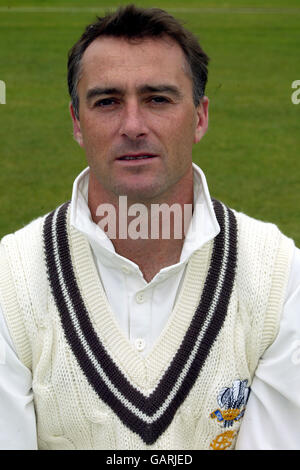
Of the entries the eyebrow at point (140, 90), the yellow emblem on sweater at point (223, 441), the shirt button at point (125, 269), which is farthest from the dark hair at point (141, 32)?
the yellow emblem on sweater at point (223, 441)

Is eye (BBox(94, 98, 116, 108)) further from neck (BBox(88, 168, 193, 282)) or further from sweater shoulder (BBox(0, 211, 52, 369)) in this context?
sweater shoulder (BBox(0, 211, 52, 369))

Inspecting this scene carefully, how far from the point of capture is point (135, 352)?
6.02 ft

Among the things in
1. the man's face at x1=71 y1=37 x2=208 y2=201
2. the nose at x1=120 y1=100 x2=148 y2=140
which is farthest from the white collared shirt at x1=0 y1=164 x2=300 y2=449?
the nose at x1=120 y1=100 x2=148 y2=140

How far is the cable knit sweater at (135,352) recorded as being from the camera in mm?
1823

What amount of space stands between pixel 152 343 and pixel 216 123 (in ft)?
21.1

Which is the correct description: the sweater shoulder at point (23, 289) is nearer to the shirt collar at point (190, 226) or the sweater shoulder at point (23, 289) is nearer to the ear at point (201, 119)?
the shirt collar at point (190, 226)

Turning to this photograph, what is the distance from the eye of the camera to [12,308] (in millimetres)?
1828

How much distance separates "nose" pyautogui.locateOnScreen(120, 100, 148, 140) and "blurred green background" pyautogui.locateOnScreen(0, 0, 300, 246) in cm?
118

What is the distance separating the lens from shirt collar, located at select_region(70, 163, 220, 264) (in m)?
1.84

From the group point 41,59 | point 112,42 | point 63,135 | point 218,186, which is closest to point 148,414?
point 112,42

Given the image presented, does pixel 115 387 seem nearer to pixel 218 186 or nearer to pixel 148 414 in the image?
pixel 148 414

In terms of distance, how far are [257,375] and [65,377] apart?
50 cm

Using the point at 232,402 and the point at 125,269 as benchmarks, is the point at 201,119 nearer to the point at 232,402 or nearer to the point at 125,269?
the point at 125,269
